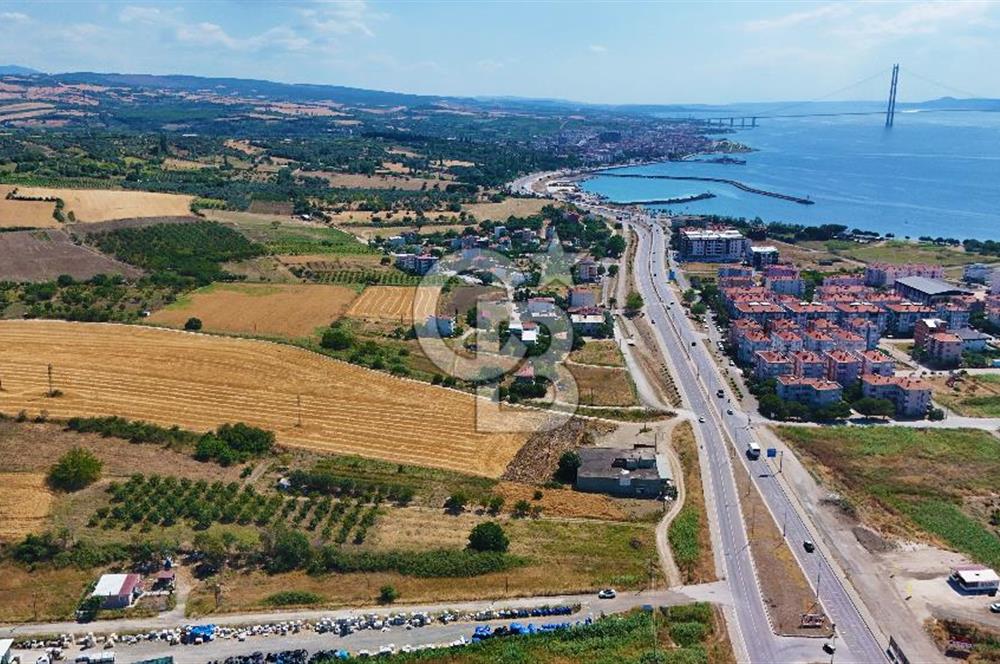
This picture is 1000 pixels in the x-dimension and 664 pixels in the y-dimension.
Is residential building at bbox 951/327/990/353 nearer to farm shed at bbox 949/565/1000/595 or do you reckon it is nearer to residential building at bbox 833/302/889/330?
residential building at bbox 833/302/889/330

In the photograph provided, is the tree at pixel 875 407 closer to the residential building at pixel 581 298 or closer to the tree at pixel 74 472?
the residential building at pixel 581 298

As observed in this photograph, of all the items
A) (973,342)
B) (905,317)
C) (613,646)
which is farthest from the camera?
(905,317)

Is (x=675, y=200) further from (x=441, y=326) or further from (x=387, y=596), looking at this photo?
(x=387, y=596)

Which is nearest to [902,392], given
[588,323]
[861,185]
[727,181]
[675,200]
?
[588,323]

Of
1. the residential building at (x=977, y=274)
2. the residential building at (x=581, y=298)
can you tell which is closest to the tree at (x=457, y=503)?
the residential building at (x=581, y=298)

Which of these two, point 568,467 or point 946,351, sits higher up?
point 946,351

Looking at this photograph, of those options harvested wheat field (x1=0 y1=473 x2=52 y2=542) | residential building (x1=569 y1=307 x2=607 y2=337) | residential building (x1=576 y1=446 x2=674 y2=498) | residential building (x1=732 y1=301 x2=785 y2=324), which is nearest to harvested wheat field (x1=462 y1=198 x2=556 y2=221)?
residential building (x1=569 y1=307 x2=607 y2=337)
